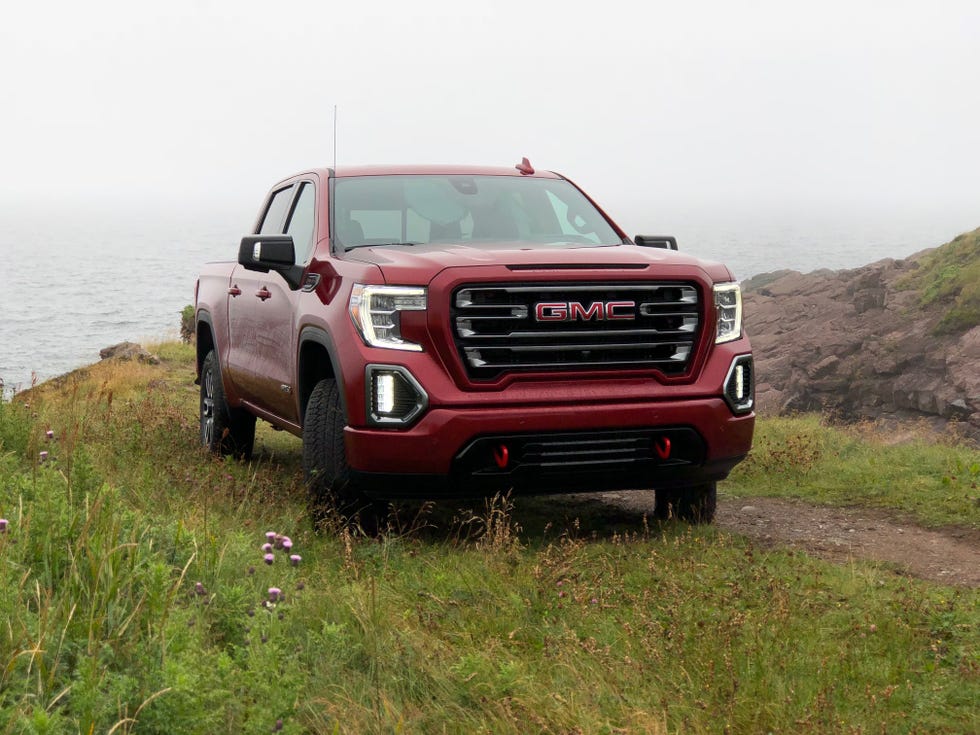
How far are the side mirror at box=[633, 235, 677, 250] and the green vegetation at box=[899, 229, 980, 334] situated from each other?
477 inches

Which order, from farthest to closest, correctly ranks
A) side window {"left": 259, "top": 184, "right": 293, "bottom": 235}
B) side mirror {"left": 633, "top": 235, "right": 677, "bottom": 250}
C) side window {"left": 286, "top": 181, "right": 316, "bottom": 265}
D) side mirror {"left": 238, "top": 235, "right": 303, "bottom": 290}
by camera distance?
1. side window {"left": 259, "top": 184, "right": 293, "bottom": 235}
2. side mirror {"left": 633, "top": 235, "right": 677, "bottom": 250}
3. side window {"left": 286, "top": 181, "right": 316, "bottom": 265}
4. side mirror {"left": 238, "top": 235, "right": 303, "bottom": 290}

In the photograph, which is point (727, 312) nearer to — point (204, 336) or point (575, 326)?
point (575, 326)

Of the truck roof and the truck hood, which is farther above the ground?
the truck roof

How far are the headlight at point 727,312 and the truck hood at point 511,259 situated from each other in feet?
0.20

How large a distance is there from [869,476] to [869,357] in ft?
34.1

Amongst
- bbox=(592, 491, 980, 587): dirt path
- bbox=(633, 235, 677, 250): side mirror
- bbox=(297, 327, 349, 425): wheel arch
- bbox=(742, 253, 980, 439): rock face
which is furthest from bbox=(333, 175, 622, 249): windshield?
bbox=(742, 253, 980, 439): rock face

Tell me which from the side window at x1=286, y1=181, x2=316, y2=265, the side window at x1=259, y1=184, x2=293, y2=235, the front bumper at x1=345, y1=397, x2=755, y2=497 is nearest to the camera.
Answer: the front bumper at x1=345, y1=397, x2=755, y2=497

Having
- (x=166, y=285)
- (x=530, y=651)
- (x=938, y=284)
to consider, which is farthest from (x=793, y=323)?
(x=166, y=285)

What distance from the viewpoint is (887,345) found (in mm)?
18359

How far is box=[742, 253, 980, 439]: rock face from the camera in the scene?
16547 mm

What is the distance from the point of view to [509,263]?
18.0ft

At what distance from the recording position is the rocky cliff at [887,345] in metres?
16.7

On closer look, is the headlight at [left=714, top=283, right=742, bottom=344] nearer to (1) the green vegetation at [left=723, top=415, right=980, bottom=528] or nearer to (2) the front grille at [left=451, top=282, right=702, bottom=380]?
(2) the front grille at [left=451, top=282, right=702, bottom=380]

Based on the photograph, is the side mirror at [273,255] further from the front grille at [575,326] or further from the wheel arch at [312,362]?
the front grille at [575,326]
